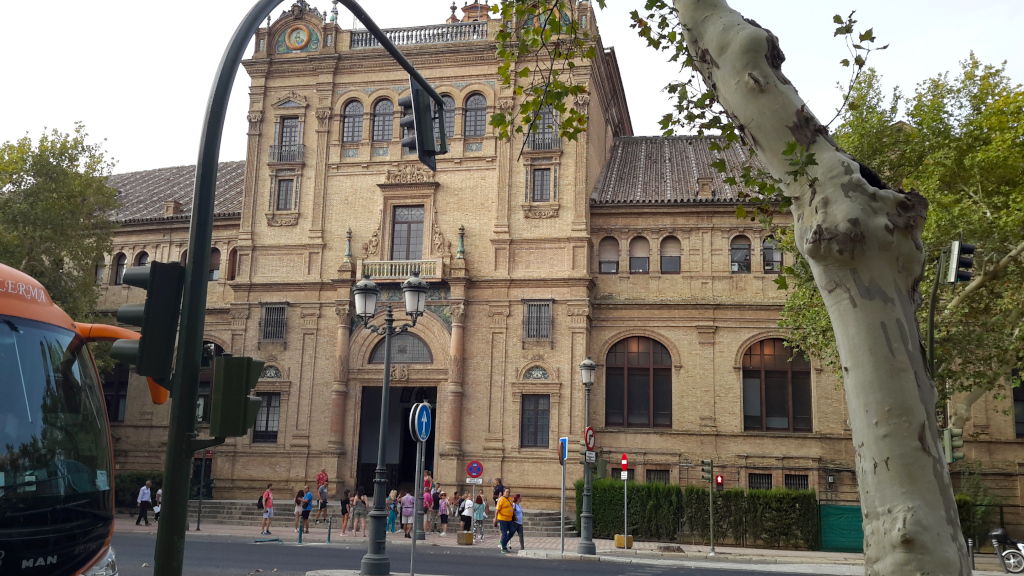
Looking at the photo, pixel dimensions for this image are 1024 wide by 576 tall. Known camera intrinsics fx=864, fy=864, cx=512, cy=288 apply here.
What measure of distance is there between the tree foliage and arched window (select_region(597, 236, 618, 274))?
760 inches

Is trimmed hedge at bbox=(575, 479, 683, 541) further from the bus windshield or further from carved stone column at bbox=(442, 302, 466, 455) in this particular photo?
the bus windshield

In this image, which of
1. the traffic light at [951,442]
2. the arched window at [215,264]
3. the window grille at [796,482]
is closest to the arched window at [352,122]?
the arched window at [215,264]

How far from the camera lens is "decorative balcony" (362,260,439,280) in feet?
108

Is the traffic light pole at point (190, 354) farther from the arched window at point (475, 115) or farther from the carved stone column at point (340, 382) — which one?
the arched window at point (475, 115)

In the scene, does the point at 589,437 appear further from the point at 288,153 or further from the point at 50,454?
the point at 288,153

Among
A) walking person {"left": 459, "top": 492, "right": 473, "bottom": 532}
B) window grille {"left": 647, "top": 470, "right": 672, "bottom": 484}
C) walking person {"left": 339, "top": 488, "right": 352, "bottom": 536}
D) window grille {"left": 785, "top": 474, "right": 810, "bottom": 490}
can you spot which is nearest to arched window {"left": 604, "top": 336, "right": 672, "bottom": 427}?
window grille {"left": 647, "top": 470, "right": 672, "bottom": 484}

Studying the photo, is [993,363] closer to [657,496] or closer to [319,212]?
[657,496]

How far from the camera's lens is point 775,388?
3181 centimetres

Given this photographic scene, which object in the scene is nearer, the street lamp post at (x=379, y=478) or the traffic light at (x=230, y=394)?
the traffic light at (x=230, y=394)

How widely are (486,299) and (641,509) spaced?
965 centimetres

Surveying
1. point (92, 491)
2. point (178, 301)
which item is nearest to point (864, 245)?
point (178, 301)

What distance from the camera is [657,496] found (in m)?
28.5

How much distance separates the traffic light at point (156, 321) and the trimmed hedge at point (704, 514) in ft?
78.9

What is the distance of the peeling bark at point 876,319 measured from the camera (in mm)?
5422
